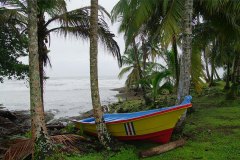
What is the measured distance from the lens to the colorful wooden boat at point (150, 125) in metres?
5.84

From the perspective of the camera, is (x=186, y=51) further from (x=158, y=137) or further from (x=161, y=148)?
(x=161, y=148)

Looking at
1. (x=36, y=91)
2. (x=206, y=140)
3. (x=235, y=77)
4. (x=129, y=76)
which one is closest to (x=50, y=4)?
(x=36, y=91)

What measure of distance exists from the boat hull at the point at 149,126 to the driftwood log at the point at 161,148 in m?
0.24

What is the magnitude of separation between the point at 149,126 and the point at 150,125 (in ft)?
0.12

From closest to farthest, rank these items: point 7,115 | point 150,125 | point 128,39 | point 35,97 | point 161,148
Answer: point 35,97, point 161,148, point 150,125, point 128,39, point 7,115

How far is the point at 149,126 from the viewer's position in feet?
19.9

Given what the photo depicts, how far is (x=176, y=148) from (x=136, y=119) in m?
1.14

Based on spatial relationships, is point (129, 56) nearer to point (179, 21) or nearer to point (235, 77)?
point (235, 77)

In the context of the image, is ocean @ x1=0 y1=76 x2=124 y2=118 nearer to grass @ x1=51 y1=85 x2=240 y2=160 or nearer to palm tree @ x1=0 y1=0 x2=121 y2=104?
palm tree @ x1=0 y1=0 x2=121 y2=104

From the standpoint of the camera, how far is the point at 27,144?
5.23 m

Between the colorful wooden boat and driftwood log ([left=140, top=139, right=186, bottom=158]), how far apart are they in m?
0.24

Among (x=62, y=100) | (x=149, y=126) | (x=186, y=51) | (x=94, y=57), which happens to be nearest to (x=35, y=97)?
(x=94, y=57)

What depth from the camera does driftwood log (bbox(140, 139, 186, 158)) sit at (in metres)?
5.72

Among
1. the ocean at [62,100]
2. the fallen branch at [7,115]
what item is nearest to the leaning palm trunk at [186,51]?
the ocean at [62,100]
